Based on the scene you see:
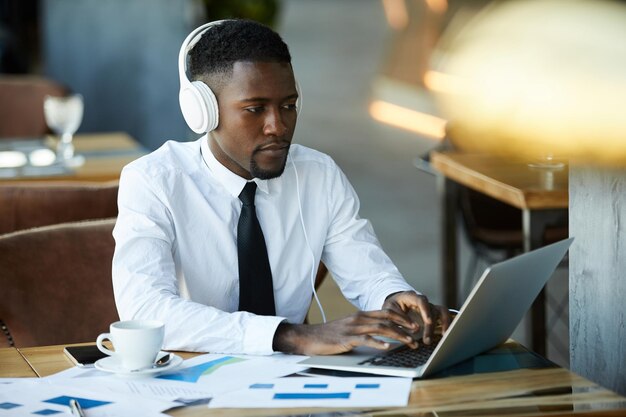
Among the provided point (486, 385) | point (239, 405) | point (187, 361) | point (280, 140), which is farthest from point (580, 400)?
point (280, 140)

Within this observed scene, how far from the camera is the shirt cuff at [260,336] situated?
1706 millimetres

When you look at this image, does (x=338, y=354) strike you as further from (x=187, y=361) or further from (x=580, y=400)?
(x=580, y=400)

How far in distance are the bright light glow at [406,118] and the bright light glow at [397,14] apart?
2.03m

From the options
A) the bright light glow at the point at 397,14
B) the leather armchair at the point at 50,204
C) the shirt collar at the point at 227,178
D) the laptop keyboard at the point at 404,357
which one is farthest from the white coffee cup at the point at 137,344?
the bright light glow at the point at 397,14

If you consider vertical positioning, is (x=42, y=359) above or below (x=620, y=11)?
below

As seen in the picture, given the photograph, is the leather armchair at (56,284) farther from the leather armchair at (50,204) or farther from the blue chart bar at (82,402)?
the blue chart bar at (82,402)

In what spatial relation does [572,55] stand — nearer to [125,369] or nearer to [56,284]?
[125,369]

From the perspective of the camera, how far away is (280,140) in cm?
197

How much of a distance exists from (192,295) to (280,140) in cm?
36

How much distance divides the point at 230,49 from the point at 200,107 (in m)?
0.13

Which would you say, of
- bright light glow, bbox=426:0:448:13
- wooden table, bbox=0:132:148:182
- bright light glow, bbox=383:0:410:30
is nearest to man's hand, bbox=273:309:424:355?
wooden table, bbox=0:132:148:182

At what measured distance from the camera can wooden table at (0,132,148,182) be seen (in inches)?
146

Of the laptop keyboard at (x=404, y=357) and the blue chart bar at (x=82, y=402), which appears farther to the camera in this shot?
the laptop keyboard at (x=404, y=357)

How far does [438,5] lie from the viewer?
11.2 metres
